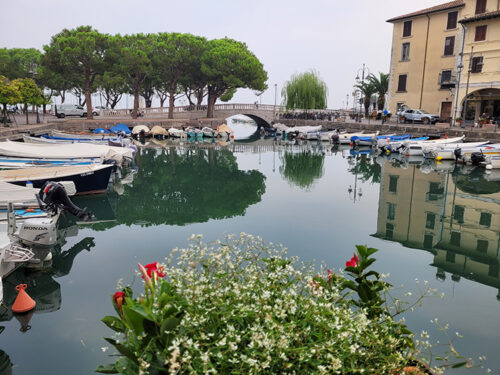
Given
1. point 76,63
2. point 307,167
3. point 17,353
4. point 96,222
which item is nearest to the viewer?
point 17,353

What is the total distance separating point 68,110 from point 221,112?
20.0m

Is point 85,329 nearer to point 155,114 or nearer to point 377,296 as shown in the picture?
point 377,296

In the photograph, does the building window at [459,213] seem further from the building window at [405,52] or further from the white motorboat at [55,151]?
the building window at [405,52]

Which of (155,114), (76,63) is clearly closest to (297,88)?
(155,114)

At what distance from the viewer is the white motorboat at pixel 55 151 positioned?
59.0 feet

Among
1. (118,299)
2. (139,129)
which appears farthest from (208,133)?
(118,299)

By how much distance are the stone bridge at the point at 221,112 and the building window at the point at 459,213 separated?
42.5m

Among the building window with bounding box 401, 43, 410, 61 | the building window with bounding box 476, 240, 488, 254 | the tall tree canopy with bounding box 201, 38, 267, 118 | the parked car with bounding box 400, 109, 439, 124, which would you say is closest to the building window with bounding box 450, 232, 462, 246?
the building window with bounding box 476, 240, 488, 254

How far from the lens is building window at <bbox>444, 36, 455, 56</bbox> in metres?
37.2

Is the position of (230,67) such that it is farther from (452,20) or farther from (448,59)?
(452,20)

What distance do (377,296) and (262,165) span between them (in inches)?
912

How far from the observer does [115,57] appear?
42.0 meters

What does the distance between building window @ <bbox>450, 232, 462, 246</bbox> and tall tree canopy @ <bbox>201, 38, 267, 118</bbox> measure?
41.6m

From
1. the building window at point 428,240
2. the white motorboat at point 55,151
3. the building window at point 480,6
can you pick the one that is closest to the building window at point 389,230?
the building window at point 428,240
